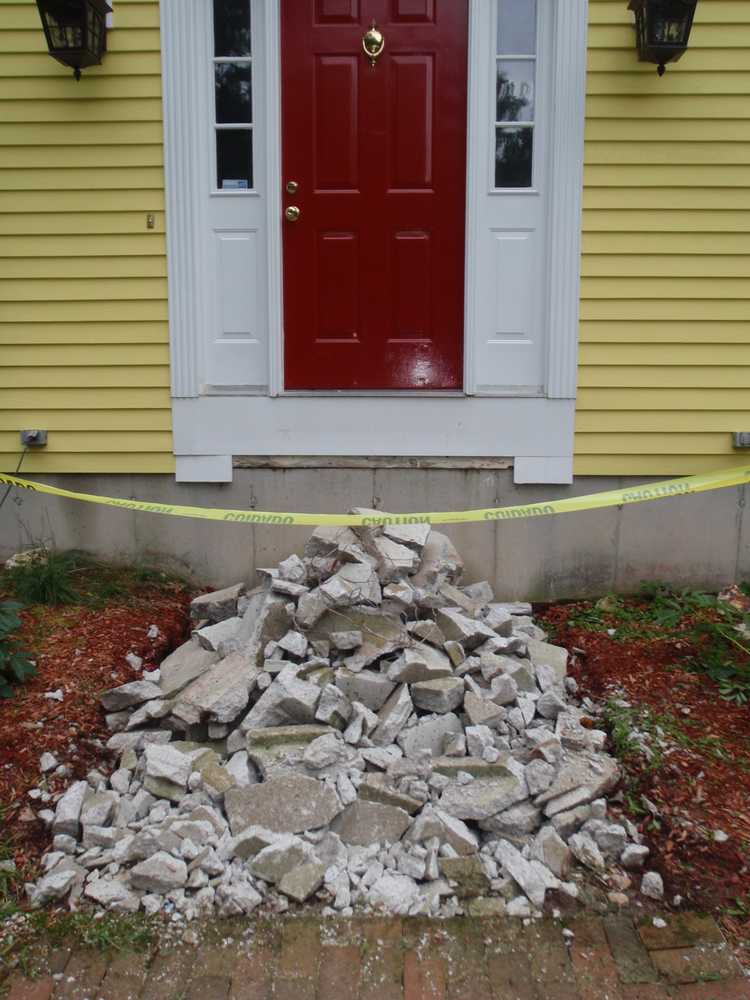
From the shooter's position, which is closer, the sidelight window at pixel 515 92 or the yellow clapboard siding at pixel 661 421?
the sidelight window at pixel 515 92

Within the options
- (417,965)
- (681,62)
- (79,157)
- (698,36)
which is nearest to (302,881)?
(417,965)

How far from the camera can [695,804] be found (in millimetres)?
3102

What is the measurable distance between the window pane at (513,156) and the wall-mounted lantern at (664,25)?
71 centimetres

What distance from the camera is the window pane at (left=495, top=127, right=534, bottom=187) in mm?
4758

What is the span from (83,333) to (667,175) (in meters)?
3.32

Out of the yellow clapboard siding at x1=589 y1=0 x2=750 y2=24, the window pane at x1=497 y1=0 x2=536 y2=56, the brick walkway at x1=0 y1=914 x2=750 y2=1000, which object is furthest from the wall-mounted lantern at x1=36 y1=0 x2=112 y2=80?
the brick walkway at x1=0 y1=914 x2=750 y2=1000

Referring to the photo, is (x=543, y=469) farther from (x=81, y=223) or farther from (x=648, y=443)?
(x=81, y=223)

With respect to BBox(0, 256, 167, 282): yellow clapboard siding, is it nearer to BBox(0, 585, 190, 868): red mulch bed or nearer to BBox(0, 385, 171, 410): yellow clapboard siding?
BBox(0, 385, 171, 410): yellow clapboard siding

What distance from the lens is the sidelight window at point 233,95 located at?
473 cm

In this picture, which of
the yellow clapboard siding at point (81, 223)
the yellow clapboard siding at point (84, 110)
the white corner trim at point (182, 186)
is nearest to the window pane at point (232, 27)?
the white corner trim at point (182, 186)

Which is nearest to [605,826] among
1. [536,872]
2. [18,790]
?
[536,872]

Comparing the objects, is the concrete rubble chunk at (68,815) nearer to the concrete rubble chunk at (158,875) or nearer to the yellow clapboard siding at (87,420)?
the concrete rubble chunk at (158,875)

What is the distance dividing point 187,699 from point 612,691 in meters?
1.86

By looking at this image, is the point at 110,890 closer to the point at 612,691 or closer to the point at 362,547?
the point at 362,547
